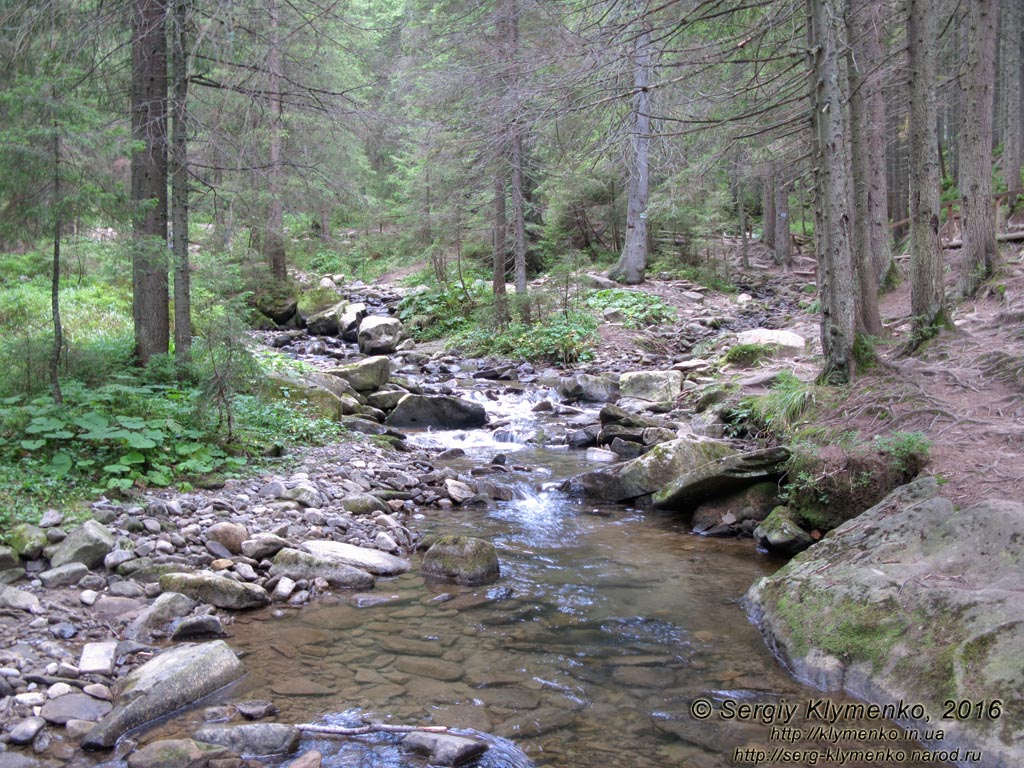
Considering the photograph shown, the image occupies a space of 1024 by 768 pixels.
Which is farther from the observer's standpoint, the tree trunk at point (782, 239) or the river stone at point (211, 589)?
the tree trunk at point (782, 239)

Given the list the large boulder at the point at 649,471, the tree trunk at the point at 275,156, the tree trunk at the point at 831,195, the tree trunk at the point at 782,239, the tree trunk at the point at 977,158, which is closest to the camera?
the tree trunk at the point at 831,195

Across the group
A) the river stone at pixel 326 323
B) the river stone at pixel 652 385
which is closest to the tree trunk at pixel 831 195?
the river stone at pixel 652 385

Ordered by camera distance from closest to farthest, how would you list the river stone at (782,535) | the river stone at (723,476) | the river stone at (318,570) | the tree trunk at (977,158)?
the river stone at (318,570) < the river stone at (782,535) < the river stone at (723,476) < the tree trunk at (977,158)

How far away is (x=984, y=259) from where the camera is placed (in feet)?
37.7

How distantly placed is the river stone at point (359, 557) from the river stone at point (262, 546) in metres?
0.22

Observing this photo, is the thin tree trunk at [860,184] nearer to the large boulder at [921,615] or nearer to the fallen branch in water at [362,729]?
the large boulder at [921,615]

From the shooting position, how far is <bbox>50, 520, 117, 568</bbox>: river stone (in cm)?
525

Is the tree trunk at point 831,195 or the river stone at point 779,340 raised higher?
the tree trunk at point 831,195

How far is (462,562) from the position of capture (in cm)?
609

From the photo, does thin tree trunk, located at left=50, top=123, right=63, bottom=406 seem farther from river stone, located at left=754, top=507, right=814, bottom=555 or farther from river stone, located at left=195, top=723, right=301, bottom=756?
river stone, located at left=754, top=507, right=814, bottom=555

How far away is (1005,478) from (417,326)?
56.9 feet

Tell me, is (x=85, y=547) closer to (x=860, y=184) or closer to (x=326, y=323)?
(x=860, y=184)

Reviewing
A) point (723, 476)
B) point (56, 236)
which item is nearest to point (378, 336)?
point (56, 236)

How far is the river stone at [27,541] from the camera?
17.1 ft
